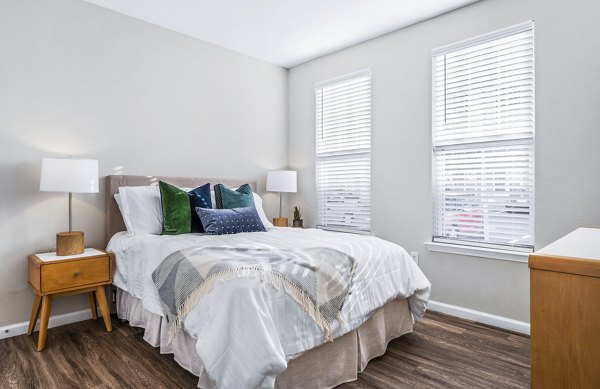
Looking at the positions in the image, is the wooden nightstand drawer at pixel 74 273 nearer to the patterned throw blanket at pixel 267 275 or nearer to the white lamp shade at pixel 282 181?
the patterned throw blanket at pixel 267 275

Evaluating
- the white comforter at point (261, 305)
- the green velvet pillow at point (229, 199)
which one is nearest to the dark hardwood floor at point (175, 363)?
the white comforter at point (261, 305)

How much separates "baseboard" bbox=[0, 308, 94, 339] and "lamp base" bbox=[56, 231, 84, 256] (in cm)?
64

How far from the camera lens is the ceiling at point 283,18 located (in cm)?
320

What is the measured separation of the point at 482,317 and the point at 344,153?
85.0 inches

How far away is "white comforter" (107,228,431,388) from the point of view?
160cm

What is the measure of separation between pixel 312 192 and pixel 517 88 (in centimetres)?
245

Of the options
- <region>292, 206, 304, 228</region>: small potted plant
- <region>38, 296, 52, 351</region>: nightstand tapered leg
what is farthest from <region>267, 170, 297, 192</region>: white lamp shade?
<region>38, 296, 52, 351</region>: nightstand tapered leg

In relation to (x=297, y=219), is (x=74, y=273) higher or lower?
lower

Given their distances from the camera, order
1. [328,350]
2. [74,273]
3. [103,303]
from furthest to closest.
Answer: [103,303]
[74,273]
[328,350]

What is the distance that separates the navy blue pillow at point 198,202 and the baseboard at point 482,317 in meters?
2.25

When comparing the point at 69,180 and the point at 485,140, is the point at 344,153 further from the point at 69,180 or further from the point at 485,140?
the point at 69,180

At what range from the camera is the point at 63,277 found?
2625 mm

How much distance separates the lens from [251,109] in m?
4.50

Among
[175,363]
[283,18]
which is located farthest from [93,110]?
[175,363]
